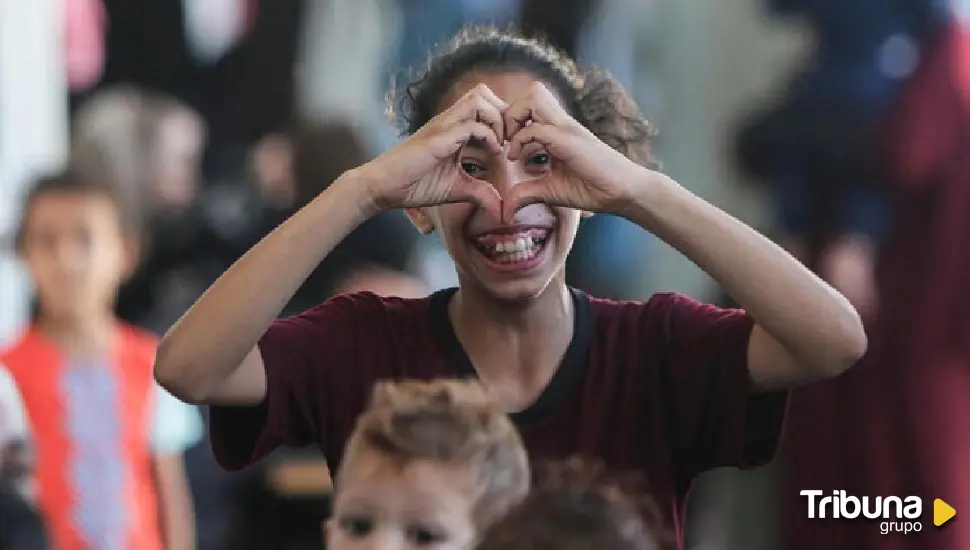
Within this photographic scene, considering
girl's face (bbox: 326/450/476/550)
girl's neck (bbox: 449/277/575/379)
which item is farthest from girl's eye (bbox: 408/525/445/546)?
girl's neck (bbox: 449/277/575/379)

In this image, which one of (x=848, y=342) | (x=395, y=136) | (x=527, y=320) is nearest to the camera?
(x=848, y=342)

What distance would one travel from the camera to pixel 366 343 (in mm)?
682

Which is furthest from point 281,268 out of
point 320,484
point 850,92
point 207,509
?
point 850,92

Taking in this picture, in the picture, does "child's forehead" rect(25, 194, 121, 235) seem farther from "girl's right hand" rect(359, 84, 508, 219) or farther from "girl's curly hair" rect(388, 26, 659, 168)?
"girl's right hand" rect(359, 84, 508, 219)

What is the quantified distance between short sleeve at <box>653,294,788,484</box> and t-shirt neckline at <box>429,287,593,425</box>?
0.05m

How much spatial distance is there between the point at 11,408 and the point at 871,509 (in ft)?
2.54

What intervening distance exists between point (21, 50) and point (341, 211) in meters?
0.52

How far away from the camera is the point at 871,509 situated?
915 mm

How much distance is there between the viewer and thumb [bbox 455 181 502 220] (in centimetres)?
65

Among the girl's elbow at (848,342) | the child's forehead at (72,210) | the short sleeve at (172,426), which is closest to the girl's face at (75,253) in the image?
the child's forehead at (72,210)

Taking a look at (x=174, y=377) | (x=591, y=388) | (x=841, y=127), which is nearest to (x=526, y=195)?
(x=591, y=388)

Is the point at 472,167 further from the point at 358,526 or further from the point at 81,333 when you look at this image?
the point at 81,333

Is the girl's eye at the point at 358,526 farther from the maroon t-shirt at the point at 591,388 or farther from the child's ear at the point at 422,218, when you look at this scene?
the child's ear at the point at 422,218

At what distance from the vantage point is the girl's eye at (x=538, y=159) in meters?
0.64
